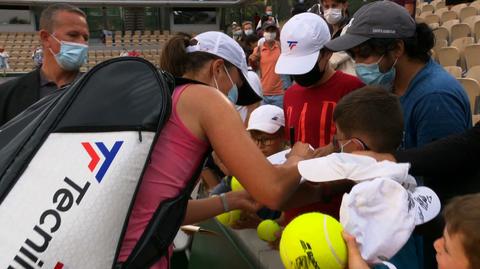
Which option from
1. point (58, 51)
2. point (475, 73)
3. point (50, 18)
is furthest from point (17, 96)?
point (475, 73)

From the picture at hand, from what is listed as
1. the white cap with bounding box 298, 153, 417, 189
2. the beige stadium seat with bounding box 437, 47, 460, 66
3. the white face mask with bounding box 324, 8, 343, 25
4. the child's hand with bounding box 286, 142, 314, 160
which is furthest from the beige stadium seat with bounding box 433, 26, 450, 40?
the white cap with bounding box 298, 153, 417, 189

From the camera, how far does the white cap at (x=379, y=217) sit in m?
1.18

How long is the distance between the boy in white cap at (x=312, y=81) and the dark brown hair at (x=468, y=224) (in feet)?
3.42

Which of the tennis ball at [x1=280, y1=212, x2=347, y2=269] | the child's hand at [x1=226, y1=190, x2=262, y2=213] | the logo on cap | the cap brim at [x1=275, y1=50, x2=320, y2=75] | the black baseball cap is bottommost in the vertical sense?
the child's hand at [x1=226, y1=190, x2=262, y2=213]

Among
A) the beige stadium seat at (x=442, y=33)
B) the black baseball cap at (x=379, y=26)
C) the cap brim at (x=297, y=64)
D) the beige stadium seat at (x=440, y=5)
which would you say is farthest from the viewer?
the beige stadium seat at (x=440, y=5)

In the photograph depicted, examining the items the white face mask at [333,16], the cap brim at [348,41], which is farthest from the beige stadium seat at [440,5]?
the cap brim at [348,41]

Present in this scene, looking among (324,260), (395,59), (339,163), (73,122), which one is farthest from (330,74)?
(73,122)

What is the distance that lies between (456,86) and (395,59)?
0.88ft

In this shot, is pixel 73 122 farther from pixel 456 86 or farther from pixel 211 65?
pixel 456 86

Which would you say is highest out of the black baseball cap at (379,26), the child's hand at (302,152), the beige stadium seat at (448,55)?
the black baseball cap at (379,26)

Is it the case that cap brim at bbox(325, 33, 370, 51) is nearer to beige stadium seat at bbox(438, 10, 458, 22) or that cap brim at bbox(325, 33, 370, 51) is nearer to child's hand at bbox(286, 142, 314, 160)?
child's hand at bbox(286, 142, 314, 160)

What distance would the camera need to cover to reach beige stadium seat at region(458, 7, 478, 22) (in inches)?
357

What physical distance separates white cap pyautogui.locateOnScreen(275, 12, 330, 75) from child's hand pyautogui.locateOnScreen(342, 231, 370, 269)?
114 cm

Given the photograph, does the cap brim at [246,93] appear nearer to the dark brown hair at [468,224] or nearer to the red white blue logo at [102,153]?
the red white blue logo at [102,153]
